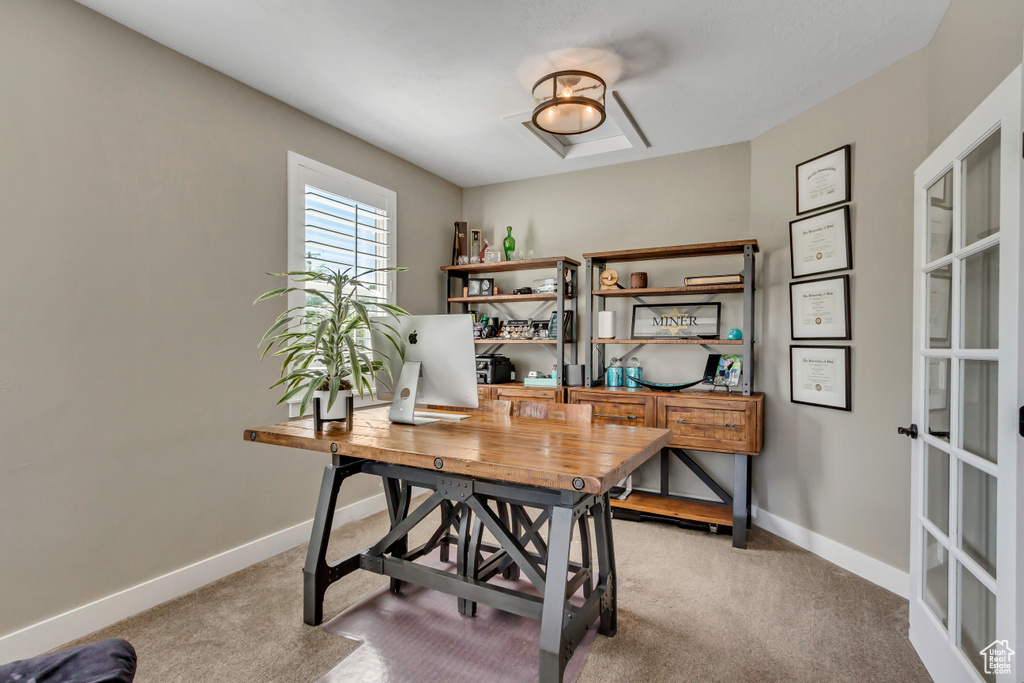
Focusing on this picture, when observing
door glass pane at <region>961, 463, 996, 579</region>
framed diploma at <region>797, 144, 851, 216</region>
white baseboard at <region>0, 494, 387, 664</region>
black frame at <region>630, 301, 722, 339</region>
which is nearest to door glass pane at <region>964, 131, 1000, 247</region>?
door glass pane at <region>961, 463, 996, 579</region>

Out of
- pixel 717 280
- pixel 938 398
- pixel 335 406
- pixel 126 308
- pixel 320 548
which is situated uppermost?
pixel 717 280

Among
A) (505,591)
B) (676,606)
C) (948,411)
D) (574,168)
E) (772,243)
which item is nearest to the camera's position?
(948,411)

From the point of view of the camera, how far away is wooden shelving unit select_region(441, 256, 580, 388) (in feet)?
12.7

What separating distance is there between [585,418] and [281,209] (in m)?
2.18

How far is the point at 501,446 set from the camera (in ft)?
6.02

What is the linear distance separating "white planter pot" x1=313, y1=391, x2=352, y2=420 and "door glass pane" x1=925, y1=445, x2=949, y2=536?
2.32 m

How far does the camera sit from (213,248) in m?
2.65

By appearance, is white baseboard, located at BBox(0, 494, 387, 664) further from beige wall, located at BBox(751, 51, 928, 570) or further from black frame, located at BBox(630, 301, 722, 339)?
beige wall, located at BBox(751, 51, 928, 570)

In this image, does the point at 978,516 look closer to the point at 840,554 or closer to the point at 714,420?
the point at 840,554

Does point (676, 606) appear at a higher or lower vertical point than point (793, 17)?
lower

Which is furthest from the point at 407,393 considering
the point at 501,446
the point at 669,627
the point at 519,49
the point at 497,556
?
the point at 519,49

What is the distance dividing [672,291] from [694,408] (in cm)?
83

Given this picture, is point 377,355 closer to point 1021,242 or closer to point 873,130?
point 1021,242

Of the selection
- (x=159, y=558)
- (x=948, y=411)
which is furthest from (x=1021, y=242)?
(x=159, y=558)
